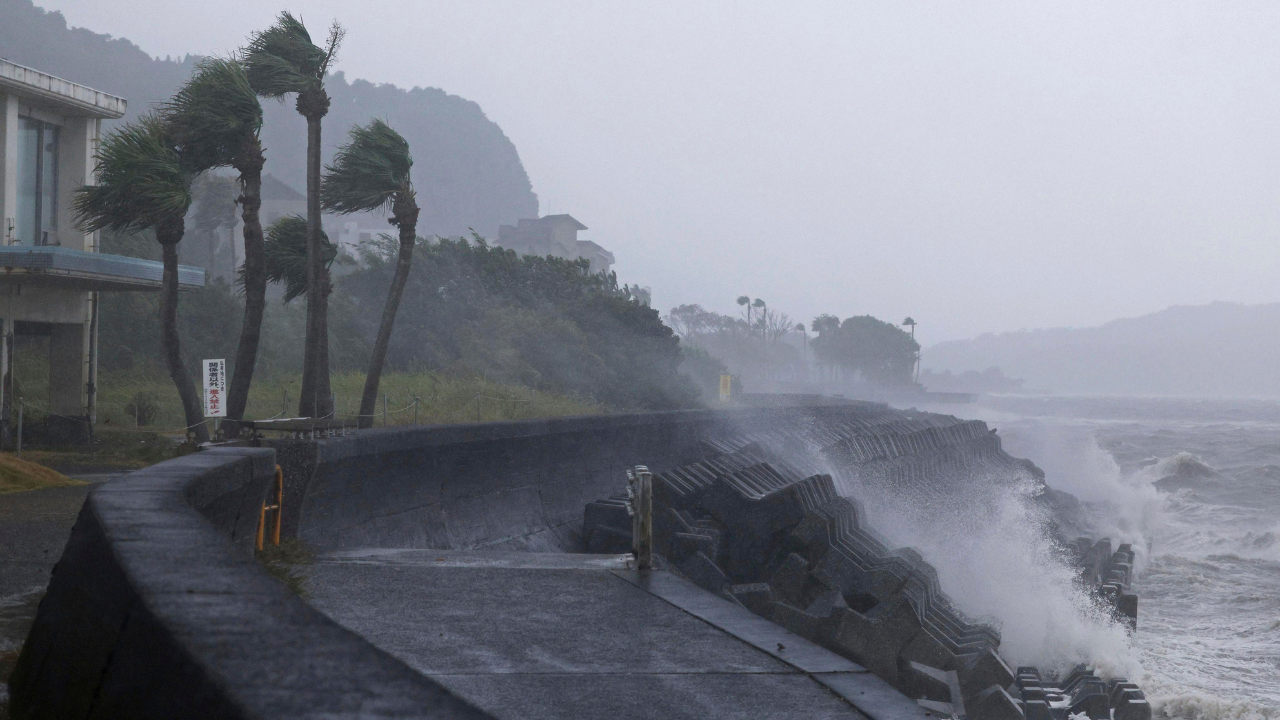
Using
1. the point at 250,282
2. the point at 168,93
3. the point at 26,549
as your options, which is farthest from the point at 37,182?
the point at 168,93

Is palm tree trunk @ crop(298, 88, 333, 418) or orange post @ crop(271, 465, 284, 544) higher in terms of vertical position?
palm tree trunk @ crop(298, 88, 333, 418)

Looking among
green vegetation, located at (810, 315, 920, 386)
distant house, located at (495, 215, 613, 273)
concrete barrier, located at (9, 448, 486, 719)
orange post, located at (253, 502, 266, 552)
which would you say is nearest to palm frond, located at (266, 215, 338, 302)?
orange post, located at (253, 502, 266, 552)

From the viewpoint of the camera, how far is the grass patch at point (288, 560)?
6.03m

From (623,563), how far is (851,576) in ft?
12.5

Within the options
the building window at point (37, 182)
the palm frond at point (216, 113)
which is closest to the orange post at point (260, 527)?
the palm frond at point (216, 113)

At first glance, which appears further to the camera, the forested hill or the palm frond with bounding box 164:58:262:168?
the forested hill

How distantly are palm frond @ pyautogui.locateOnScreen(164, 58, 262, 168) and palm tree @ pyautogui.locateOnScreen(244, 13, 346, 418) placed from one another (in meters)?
0.33

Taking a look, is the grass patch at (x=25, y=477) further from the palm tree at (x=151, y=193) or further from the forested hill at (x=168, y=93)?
the forested hill at (x=168, y=93)

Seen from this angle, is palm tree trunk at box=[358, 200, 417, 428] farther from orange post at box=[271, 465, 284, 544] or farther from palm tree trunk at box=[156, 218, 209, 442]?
orange post at box=[271, 465, 284, 544]

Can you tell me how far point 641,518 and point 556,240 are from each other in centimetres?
8821

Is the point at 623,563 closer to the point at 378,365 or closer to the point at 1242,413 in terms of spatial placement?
the point at 378,365

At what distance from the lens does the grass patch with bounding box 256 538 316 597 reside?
19.8ft

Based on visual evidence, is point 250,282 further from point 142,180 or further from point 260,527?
point 260,527

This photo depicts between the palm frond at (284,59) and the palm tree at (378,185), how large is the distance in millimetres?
1240
